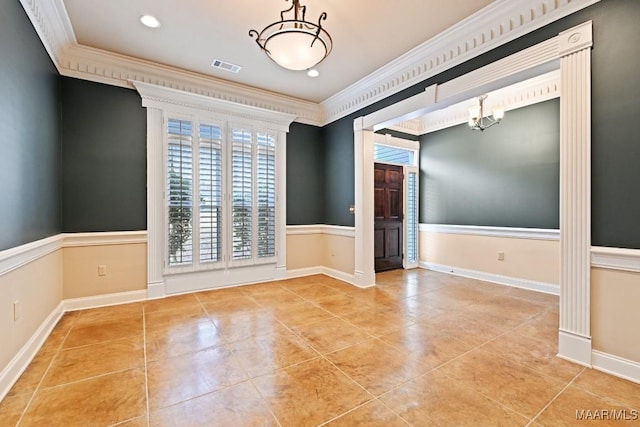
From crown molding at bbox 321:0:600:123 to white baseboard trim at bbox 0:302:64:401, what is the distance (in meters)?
4.58

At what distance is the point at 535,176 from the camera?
14.1 ft

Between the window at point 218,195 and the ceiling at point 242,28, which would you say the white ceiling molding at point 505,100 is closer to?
the ceiling at point 242,28

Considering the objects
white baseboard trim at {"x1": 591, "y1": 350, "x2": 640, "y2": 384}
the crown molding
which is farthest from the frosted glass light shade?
white baseboard trim at {"x1": 591, "y1": 350, "x2": 640, "y2": 384}

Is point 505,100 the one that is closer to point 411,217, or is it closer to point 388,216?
point 411,217

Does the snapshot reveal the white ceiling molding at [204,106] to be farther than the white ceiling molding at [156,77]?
Yes

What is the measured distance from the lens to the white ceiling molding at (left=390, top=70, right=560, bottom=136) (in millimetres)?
4152

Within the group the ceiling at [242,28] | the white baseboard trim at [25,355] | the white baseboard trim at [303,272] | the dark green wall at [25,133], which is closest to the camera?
the white baseboard trim at [25,355]

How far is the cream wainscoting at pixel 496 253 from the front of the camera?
13.6 ft

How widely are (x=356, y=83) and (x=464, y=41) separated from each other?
1655mm

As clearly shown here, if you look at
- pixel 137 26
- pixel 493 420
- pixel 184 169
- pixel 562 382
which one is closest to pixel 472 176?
pixel 562 382

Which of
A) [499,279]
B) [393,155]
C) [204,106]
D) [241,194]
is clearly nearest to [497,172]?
[499,279]

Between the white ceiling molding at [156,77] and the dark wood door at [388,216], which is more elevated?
the white ceiling molding at [156,77]

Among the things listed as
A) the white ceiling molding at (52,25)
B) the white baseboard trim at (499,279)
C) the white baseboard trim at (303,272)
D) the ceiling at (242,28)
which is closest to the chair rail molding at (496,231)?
the white baseboard trim at (499,279)

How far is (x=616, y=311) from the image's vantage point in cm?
212
